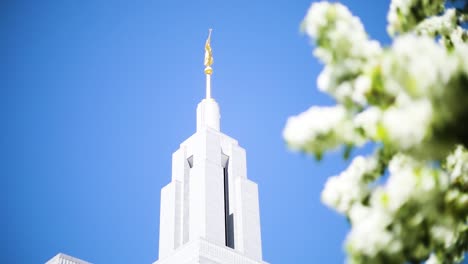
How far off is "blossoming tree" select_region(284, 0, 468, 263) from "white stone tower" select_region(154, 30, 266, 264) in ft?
122

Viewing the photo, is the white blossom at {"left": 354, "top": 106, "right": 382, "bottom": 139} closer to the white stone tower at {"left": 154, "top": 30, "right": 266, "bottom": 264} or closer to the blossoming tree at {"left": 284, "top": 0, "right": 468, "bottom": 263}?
the blossoming tree at {"left": 284, "top": 0, "right": 468, "bottom": 263}

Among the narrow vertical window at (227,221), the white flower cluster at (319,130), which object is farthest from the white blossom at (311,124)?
the narrow vertical window at (227,221)

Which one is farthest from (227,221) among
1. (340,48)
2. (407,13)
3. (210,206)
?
(340,48)

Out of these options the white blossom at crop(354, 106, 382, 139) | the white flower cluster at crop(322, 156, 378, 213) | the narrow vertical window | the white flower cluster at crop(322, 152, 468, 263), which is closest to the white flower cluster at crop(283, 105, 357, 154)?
the white blossom at crop(354, 106, 382, 139)

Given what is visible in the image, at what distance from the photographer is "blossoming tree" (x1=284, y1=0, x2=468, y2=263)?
14.4 ft

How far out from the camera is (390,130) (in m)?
4.43

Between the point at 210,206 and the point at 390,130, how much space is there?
44181mm

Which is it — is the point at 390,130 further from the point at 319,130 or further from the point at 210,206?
the point at 210,206

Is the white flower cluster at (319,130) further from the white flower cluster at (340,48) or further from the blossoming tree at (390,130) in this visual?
the white flower cluster at (340,48)

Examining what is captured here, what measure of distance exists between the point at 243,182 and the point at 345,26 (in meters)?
47.5

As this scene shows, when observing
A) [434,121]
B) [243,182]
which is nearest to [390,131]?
[434,121]

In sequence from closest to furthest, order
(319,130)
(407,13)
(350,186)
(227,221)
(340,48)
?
(319,130)
(340,48)
(350,186)
(407,13)
(227,221)

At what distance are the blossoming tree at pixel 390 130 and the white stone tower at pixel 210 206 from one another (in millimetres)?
37280

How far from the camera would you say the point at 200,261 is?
40969 millimetres
